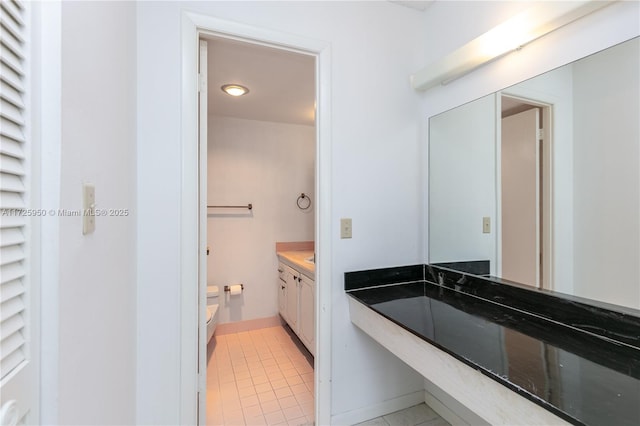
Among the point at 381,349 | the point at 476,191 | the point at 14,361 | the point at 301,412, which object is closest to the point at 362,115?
the point at 476,191

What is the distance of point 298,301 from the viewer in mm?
2510

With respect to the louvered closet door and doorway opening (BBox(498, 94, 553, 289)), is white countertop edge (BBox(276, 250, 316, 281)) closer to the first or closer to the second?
doorway opening (BBox(498, 94, 553, 289))

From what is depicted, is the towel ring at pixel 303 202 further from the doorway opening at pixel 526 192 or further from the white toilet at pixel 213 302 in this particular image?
the doorway opening at pixel 526 192

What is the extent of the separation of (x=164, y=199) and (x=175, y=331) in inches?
23.0

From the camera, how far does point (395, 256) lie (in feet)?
5.67

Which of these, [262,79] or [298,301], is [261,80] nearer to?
[262,79]

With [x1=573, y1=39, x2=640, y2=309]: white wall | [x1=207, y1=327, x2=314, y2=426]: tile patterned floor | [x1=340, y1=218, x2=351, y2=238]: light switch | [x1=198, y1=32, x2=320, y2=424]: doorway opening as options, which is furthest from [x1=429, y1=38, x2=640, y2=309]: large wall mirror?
[x1=207, y1=327, x2=314, y2=426]: tile patterned floor

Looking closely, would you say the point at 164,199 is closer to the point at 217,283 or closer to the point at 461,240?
the point at 461,240

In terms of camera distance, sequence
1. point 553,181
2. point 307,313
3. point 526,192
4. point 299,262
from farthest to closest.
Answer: point 299,262, point 307,313, point 526,192, point 553,181

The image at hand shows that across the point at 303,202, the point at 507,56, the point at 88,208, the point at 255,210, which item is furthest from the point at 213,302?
the point at 507,56

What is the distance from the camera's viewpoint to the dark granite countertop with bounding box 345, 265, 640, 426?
27.3 inches

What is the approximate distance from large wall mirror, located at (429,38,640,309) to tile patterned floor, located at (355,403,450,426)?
Result: 3.04 feet

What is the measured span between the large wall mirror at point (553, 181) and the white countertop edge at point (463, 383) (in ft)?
2.00

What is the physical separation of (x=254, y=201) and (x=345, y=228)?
1856 mm
